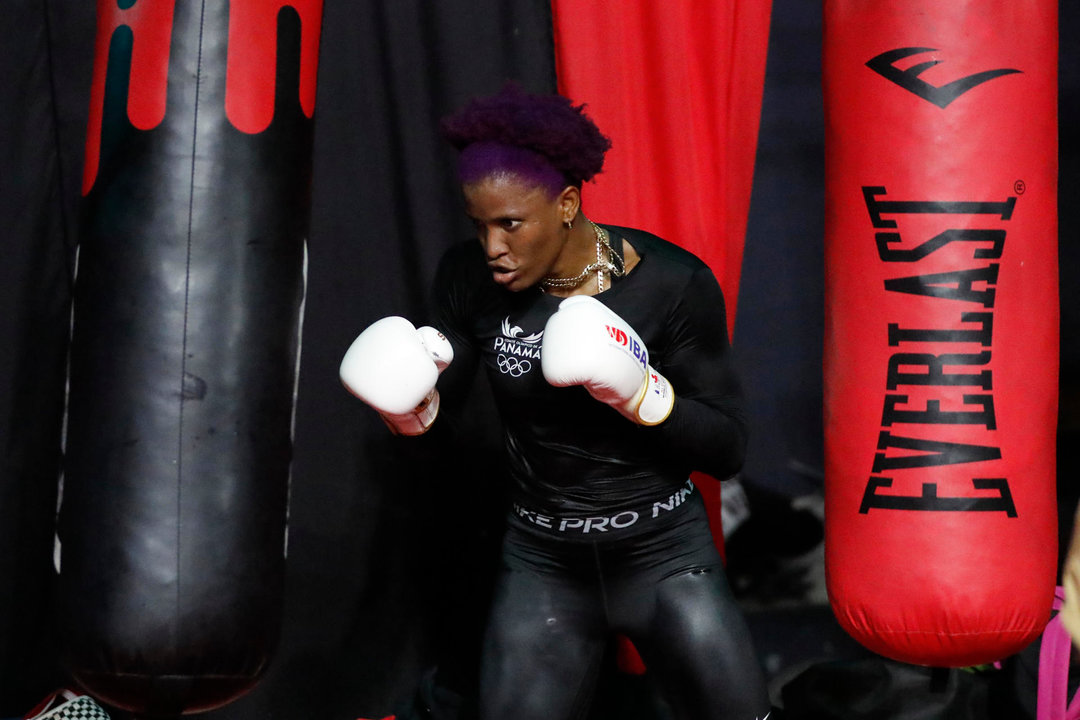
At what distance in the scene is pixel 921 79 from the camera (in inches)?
78.2

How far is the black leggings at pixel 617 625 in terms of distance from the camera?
1.71 meters

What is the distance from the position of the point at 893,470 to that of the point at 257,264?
117 centimetres

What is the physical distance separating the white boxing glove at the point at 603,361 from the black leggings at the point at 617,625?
25cm

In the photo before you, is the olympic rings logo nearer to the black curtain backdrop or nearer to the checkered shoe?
the black curtain backdrop

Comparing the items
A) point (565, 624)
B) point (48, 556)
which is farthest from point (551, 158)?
point (48, 556)

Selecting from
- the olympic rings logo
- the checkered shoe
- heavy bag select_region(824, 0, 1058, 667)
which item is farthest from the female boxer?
the checkered shoe

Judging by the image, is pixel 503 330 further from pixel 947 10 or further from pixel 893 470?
pixel 947 10

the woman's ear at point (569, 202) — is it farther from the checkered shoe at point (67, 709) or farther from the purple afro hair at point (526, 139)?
the checkered shoe at point (67, 709)

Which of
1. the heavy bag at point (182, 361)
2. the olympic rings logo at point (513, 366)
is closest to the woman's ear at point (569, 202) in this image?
the olympic rings logo at point (513, 366)

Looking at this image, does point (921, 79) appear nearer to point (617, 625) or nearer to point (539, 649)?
point (617, 625)

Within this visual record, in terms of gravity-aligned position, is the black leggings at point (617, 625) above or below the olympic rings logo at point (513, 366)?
below

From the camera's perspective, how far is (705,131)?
2504mm

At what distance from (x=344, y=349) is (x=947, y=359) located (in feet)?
4.35

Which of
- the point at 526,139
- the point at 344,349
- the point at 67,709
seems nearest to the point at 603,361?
the point at 526,139
